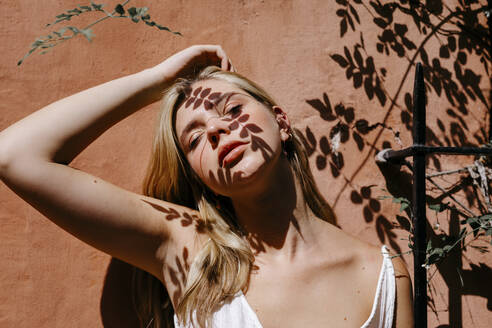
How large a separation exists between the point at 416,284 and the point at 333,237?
42cm

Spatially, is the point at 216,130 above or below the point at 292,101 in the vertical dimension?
below

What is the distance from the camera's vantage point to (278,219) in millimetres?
2018

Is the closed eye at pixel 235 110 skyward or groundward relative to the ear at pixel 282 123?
skyward

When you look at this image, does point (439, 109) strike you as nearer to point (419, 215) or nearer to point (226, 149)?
point (419, 215)

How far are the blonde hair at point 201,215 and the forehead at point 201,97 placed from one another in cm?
5

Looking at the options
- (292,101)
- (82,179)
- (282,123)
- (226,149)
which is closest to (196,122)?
(226,149)

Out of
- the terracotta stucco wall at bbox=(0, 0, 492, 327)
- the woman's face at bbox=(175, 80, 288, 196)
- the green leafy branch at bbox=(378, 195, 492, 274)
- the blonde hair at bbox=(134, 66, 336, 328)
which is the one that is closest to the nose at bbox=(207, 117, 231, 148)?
the woman's face at bbox=(175, 80, 288, 196)

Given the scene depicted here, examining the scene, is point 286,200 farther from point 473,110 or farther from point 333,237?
point 473,110

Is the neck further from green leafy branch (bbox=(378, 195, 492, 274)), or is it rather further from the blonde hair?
green leafy branch (bbox=(378, 195, 492, 274))

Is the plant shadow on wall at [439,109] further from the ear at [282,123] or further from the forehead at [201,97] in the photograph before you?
the forehead at [201,97]

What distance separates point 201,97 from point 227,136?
25 centimetres

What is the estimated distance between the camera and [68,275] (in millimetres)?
2184

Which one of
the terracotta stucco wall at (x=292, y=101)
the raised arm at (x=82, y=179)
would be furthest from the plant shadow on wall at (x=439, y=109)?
the raised arm at (x=82, y=179)

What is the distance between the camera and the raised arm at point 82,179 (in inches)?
64.6
